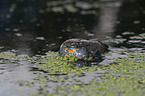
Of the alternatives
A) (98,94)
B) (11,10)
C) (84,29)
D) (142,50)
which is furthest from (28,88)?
(11,10)

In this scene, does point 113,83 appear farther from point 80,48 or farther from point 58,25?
point 58,25

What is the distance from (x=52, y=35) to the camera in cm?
1641

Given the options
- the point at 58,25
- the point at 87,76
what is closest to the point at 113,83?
the point at 87,76

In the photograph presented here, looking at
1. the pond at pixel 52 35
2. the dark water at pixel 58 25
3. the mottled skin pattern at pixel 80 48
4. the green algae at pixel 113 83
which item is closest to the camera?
the green algae at pixel 113 83

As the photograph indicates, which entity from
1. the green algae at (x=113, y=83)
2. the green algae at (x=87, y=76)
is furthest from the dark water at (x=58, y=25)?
the green algae at (x=113, y=83)

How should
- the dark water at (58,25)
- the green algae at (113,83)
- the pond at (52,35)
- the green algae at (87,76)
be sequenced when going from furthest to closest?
the dark water at (58,25) < the pond at (52,35) < the green algae at (87,76) < the green algae at (113,83)

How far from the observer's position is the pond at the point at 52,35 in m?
9.42

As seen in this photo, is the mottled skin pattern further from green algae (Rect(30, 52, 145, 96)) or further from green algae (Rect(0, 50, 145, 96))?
green algae (Rect(30, 52, 145, 96))

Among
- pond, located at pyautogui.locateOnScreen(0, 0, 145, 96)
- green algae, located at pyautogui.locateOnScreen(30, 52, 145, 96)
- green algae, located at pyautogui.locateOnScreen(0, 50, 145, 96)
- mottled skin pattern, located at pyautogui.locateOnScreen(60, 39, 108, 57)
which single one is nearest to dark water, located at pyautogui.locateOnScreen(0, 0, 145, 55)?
pond, located at pyautogui.locateOnScreen(0, 0, 145, 96)

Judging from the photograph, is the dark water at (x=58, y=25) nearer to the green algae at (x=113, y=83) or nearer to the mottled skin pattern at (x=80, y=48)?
the mottled skin pattern at (x=80, y=48)

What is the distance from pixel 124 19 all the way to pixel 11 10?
11039 mm

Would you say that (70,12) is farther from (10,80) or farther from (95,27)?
(10,80)

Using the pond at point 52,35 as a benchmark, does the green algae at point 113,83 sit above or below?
below

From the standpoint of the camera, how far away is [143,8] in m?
26.5
